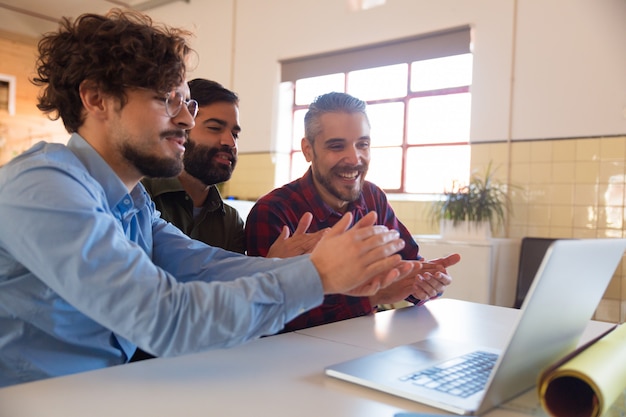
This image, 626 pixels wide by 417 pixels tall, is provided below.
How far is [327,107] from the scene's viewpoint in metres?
2.28

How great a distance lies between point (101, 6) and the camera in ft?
23.8

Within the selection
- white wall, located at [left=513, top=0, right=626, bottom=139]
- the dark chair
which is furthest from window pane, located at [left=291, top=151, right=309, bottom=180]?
the dark chair

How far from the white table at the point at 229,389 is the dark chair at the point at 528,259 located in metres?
2.97

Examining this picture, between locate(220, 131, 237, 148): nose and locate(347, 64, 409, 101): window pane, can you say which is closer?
locate(220, 131, 237, 148): nose

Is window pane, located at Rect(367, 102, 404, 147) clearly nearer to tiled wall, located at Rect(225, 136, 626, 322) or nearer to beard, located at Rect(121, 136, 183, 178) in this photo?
tiled wall, located at Rect(225, 136, 626, 322)

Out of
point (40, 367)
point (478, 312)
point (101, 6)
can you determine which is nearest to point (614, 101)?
point (478, 312)

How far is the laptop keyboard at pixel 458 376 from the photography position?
3.01 feet

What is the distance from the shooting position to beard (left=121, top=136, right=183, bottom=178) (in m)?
1.25

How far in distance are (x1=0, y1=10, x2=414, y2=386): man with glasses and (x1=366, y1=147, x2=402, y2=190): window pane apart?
404cm

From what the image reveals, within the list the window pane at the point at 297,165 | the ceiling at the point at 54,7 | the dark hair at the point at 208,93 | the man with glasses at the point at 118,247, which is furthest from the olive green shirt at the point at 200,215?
the ceiling at the point at 54,7

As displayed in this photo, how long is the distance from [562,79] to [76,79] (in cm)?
386

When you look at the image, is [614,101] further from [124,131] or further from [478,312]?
[124,131]

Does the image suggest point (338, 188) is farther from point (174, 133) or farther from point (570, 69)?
point (570, 69)

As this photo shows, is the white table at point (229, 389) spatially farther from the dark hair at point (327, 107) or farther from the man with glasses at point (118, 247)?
the dark hair at point (327, 107)
